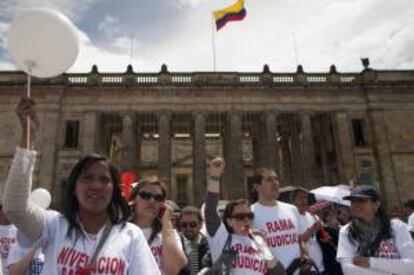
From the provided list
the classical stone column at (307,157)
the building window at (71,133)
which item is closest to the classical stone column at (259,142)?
the classical stone column at (307,157)

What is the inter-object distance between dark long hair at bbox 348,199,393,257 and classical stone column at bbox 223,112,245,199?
21703 mm

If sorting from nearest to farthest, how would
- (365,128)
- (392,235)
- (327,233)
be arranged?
(392,235)
(327,233)
(365,128)

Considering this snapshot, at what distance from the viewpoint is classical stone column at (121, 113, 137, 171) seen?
2608 cm

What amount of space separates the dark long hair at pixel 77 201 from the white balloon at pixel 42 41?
4.12 ft

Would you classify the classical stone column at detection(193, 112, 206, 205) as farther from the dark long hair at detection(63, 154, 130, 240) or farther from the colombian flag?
the dark long hair at detection(63, 154, 130, 240)

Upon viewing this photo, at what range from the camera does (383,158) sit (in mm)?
27156

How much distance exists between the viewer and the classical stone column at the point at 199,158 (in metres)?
25.7

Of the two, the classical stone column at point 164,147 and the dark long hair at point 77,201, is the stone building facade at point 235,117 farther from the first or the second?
the dark long hair at point 77,201

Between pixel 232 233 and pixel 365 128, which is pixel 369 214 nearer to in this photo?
pixel 232 233

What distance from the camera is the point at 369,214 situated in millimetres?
3996

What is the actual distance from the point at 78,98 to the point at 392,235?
25894 millimetres

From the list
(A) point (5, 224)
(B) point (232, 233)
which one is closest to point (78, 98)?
(A) point (5, 224)

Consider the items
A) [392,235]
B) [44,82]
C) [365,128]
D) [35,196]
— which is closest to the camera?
[392,235]

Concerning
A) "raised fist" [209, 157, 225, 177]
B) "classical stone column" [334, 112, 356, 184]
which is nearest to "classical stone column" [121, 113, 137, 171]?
"classical stone column" [334, 112, 356, 184]
